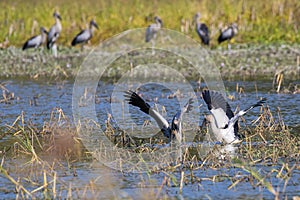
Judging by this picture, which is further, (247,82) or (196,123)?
(247,82)

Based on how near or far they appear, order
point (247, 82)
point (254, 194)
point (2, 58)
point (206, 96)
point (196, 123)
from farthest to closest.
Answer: point (2, 58) < point (247, 82) < point (196, 123) < point (206, 96) < point (254, 194)

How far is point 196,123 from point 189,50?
670 cm

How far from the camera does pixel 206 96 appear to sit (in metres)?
7.09

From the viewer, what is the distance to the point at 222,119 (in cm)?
697

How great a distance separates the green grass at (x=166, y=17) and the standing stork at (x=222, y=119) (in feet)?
27.4

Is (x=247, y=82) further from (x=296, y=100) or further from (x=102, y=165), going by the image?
(x=102, y=165)

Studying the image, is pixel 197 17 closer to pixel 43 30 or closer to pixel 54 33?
pixel 54 33

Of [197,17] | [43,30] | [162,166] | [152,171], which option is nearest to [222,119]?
[162,166]

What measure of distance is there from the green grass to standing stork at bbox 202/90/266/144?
8.36 metres

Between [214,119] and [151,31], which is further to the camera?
[151,31]

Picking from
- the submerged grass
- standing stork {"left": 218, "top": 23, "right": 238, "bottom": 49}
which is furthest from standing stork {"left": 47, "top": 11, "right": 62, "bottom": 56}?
the submerged grass

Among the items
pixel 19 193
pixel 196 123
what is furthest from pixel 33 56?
pixel 19 193

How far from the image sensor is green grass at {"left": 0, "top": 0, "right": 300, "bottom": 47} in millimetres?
16047

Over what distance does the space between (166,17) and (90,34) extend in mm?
2168
